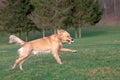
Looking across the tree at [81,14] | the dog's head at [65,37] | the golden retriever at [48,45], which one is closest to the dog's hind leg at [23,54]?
the golden retriever at [48,45]

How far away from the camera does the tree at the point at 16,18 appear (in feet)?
197

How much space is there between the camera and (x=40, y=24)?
204ft

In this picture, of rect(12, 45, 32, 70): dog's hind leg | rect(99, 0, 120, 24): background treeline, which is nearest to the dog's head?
rect(12, 45, 32, 70): dog's hind leg

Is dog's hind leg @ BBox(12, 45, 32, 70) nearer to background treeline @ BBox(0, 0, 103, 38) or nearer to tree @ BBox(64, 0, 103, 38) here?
background treeline @ BBox(0, 0, 103, 38)

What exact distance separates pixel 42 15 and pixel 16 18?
382cm

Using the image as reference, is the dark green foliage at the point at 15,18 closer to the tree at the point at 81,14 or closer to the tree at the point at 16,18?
the tree at the point at 16,18

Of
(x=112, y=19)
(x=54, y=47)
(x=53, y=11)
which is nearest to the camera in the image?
(x=54, y=47)

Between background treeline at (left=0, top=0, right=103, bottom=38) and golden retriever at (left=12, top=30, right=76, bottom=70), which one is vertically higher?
background treeline at (left=0, top=0, right=103, bottom=38)

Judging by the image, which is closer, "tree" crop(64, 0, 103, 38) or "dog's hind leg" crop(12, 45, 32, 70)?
"dog's hind leg" crop(12, 45, 32, 70)

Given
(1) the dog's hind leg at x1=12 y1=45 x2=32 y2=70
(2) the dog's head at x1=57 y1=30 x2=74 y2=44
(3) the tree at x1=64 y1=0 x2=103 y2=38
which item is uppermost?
(3) the tree at x1=64 y1=0 x2=103 y2=38

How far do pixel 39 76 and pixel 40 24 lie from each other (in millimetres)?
50851

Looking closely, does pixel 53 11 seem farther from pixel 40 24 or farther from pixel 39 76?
pixel 39 76

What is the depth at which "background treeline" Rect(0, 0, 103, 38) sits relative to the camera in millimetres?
60375

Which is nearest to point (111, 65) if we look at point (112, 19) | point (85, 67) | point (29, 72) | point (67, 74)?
point (85, 67)
